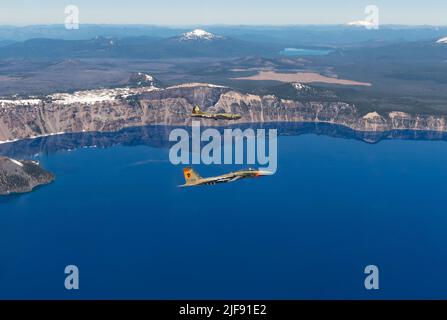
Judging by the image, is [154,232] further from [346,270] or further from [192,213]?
[346,270]

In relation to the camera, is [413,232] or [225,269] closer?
[225,269]

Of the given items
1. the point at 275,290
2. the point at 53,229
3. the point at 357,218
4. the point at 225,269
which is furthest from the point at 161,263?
the point at 357,218

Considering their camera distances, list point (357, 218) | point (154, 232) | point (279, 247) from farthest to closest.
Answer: point (357, 218) < point (154, 232) < point (279, 247)

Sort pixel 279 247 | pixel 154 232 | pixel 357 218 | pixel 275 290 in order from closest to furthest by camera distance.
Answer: pixel 275 290, pixel 279 247, pixel 154 232, pixel 357 218

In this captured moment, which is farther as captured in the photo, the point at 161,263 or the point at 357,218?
the point at 357,218

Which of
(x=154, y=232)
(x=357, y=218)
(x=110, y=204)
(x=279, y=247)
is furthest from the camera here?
(x=110, y=204)
